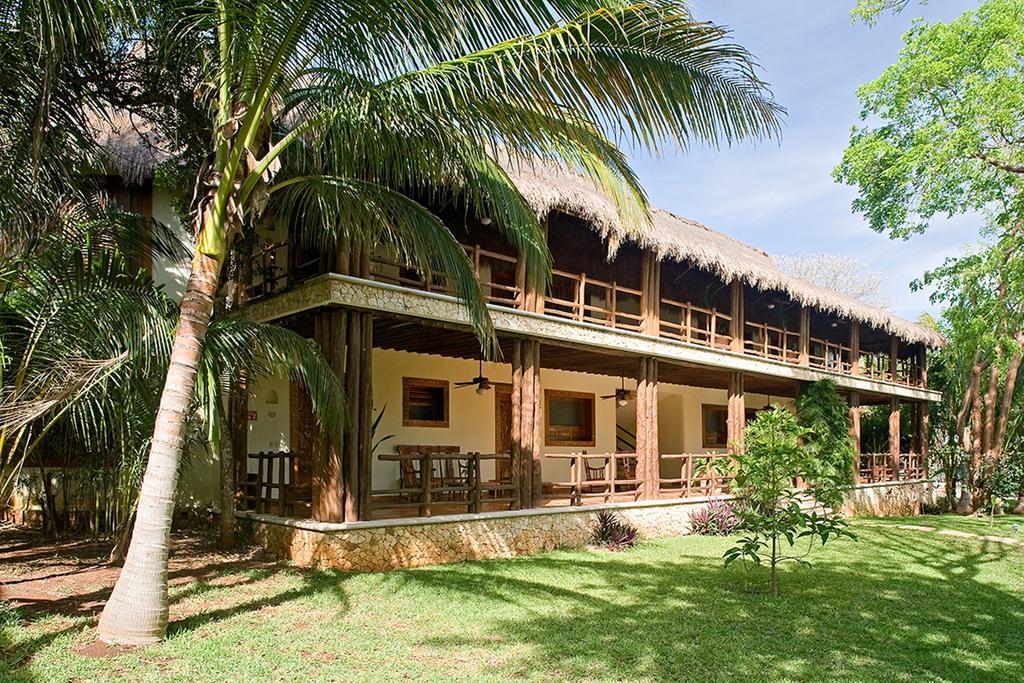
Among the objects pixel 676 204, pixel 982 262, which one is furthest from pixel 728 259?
pixel 982 262

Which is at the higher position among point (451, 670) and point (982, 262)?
point (982, 262)

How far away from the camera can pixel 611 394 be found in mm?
15578

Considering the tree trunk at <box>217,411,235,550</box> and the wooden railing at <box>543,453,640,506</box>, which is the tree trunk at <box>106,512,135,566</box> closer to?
the tree trunk at <box>217,411,235,550</box>

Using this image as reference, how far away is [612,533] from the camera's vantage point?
10453 millimetres

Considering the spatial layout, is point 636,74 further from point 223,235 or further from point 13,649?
point 13,649

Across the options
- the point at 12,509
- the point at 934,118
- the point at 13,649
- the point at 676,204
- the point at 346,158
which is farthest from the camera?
the point at 676,204

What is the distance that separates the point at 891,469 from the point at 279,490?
15.7 metres

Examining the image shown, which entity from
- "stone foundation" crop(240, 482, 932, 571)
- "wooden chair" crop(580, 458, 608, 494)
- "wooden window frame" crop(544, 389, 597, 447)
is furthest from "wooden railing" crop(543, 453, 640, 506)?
"wooden window frame" crop(544, 389, 597, 447)

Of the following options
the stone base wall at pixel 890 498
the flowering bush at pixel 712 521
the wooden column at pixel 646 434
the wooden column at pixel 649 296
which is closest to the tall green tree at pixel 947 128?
the wooden column at pixel 649 296

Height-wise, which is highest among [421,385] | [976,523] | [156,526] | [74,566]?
[421,385]

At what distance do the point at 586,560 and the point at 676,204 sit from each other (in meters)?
8.19

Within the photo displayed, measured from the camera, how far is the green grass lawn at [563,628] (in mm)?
4719

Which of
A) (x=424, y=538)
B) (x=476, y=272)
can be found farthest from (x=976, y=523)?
(x=476, y=272)

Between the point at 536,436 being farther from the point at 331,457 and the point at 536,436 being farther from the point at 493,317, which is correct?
the point at 331,457
